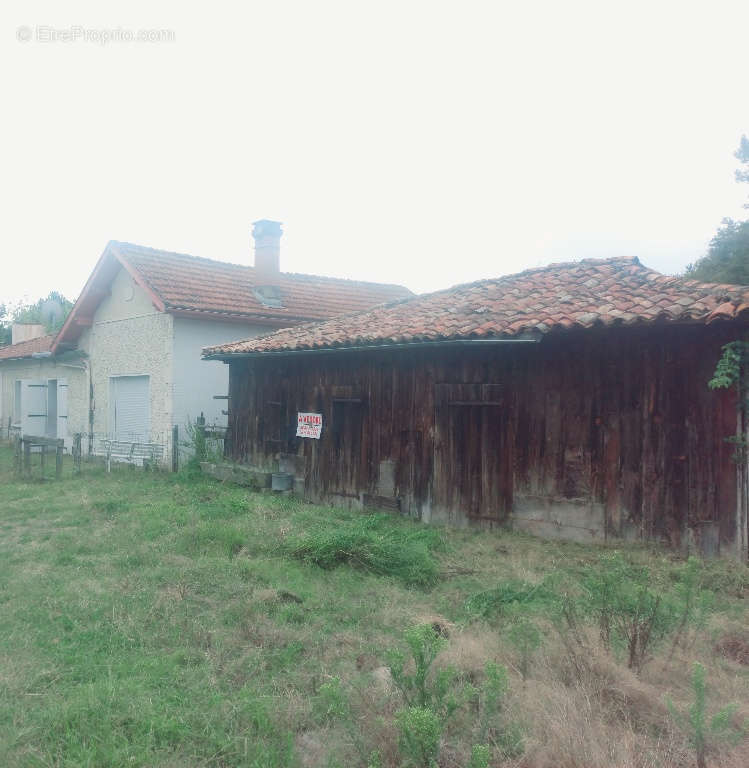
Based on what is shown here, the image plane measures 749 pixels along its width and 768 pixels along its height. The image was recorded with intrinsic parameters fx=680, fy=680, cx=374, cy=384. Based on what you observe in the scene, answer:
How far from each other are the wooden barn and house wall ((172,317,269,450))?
374cm

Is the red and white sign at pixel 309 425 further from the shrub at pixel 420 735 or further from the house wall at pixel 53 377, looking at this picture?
the house wall at pixel 53 377

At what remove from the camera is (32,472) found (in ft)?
45.2

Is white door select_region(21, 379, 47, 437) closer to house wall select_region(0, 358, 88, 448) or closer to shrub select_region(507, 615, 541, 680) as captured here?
house wall select_region(0, 358, 88, 448)

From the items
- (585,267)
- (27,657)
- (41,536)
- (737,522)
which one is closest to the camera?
(27,657)

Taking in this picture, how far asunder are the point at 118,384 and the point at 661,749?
48.8 ft

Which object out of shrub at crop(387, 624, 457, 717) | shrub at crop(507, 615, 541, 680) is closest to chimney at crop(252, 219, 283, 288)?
shrub at crop(507, 615, 541, 680)

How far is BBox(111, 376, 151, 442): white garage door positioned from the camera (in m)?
14.9

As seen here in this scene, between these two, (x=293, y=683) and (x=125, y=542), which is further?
(x=125, y=542)

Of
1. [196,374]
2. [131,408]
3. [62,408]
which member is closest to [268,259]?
[196,374]

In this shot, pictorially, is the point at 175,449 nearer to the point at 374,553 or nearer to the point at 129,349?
the point at 129,349

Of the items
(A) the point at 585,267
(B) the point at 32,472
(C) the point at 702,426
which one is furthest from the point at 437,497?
(B) the point at 32,472

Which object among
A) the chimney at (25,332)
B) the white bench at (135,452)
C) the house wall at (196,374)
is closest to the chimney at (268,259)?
the house wall at (196,374)

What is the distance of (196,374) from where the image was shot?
1419 centimetres

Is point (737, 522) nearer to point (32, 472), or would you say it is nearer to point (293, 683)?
point (293, 683)
